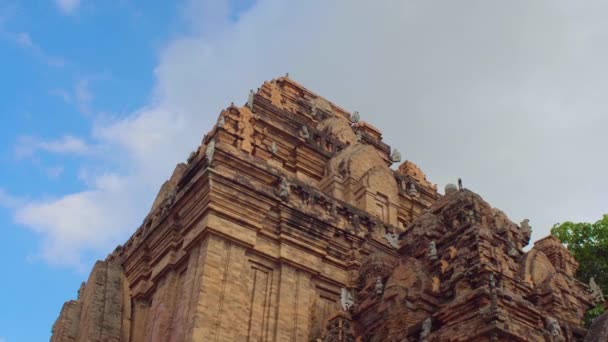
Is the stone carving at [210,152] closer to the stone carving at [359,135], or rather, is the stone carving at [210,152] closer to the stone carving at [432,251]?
the stone carving at [432,251]

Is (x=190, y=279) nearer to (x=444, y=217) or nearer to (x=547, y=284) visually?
(x=444, y=217)

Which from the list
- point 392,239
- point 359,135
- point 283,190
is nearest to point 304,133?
point 359,135

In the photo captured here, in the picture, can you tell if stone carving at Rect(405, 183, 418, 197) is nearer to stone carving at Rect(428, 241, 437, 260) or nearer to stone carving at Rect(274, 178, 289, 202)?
stone carving at Rect(274, 178, 289, 202)

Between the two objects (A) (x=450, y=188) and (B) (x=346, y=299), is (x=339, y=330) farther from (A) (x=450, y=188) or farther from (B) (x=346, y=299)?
(A) (x=450, y=188)

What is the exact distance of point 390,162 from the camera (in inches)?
1272

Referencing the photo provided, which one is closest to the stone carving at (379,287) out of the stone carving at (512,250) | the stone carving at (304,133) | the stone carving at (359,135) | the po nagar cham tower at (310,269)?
the po nagar cham tower at (310,269)

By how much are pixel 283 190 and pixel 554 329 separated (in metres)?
8.65

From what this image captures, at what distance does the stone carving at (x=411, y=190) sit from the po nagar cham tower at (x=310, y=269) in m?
2.55

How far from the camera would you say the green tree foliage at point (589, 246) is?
102 ft

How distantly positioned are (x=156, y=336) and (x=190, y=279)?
2.02 m

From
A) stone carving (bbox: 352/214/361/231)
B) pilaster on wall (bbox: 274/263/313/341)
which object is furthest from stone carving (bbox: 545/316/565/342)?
stone carving (bbox: 352/214/361/231)

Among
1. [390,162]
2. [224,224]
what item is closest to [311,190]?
[224,224]

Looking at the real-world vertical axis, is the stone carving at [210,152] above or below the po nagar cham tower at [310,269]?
above

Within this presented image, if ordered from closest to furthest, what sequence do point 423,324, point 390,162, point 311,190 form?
point 423,324
point 311,190
point 390,162
